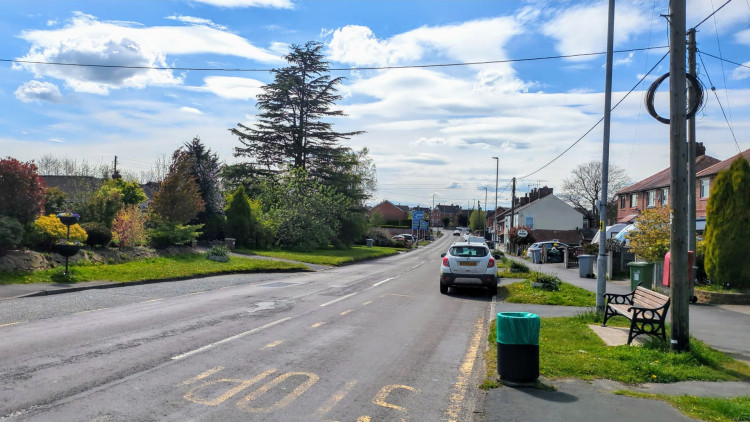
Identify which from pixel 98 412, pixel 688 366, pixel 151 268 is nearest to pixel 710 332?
pixel 688 366

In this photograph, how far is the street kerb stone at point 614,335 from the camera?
9211 millimetres

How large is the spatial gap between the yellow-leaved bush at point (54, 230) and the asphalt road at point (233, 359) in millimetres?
4524

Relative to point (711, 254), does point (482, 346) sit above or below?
below

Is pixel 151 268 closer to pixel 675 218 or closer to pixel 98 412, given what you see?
pixel 98 412

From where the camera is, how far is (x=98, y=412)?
17.6ft

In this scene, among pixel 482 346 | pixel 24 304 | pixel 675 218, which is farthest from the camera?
pixel 24 304

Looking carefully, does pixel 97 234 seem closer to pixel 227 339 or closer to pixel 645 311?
pixel 227 339

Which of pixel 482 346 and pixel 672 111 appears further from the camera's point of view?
pixel 482 346

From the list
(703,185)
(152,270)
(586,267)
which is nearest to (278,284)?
(152,270)

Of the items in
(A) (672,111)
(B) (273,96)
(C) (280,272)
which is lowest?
(C) (280,272)

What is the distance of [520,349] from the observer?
22.1 feet

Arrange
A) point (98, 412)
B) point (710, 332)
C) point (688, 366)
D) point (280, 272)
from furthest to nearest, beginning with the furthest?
point (280, 272) → point (710, 332) → point (688, 366) → point (98, 412)

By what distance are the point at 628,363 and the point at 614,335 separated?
250 centimetres

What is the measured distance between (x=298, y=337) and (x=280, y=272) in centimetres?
1617
